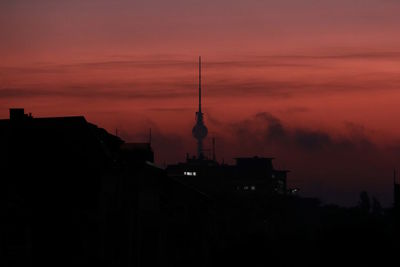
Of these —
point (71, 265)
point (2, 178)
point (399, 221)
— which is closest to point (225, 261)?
point (71, 265)

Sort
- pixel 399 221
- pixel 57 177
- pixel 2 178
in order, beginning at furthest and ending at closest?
pixel 399 221 → pixel 57 177 → pixel 2 178

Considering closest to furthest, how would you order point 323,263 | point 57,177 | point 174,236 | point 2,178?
1. point 2,178
2. point 57,177
3. point 323,263
4. point 174,236

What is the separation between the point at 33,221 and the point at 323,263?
26.5 m

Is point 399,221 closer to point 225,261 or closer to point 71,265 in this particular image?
point 225,261

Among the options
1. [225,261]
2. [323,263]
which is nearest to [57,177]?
[225,261]

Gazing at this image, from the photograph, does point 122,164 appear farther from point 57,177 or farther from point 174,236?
point 174,236

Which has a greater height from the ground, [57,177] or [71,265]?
[57,177]

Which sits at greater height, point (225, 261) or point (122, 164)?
point (122, 164)

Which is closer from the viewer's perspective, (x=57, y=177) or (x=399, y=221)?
(x=57, y=177)

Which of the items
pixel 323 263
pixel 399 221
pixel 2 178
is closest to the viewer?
pixel 2 178

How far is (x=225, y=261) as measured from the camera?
98.5 meters

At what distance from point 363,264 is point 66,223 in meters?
24.6

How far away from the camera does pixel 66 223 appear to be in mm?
89312

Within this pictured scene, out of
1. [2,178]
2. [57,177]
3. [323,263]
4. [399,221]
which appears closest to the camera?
[2,178]
